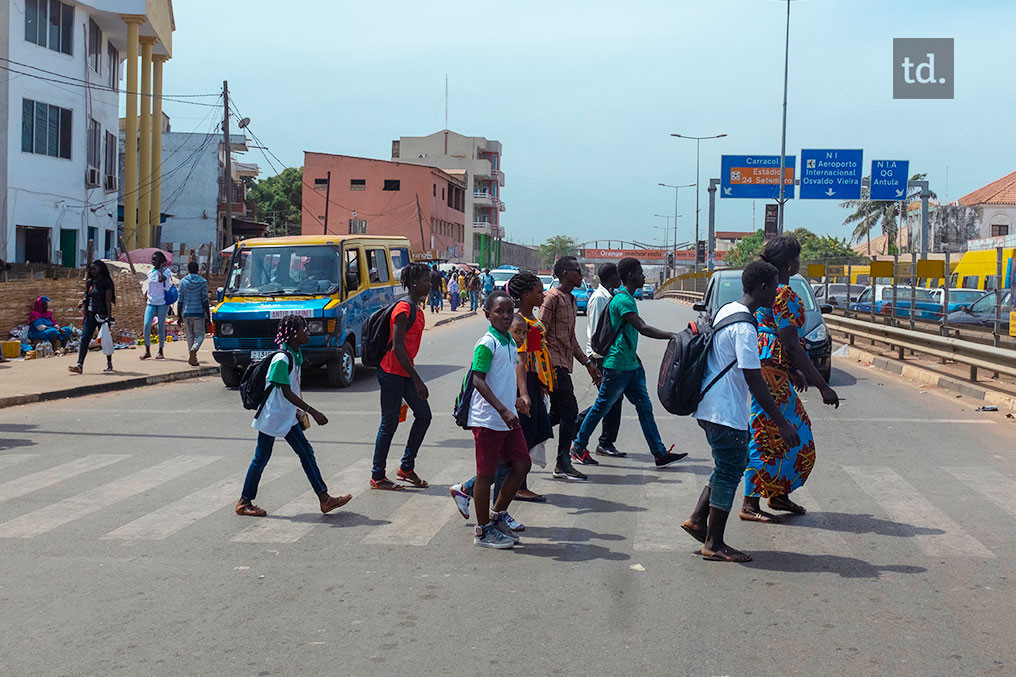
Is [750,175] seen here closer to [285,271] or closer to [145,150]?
[145,150]

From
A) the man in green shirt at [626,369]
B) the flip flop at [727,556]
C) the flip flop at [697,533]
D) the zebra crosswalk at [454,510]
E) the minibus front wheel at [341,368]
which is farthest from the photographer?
the minibus front wheel at [341,368]

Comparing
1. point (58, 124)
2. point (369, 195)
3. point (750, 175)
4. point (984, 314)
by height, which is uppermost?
point (369, 195)

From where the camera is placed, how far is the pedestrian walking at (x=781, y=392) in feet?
22.2

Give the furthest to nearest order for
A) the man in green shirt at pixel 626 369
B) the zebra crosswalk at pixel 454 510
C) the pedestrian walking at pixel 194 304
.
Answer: the pedestrian walking at pixel 194 304 → the man in green shirt at pixel 626 369 → the zebra crosswalk at pixel 454 510

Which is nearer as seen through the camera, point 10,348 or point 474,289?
point 10,348

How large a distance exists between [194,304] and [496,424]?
39.2 feet

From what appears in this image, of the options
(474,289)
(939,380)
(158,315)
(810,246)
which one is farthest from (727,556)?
(810,246)

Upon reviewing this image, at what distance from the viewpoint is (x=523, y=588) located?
559cm

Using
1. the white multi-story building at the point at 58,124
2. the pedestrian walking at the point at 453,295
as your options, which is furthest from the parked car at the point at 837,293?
the white multi-story building at the point at 58,124

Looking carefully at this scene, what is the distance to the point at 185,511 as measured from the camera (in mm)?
7492

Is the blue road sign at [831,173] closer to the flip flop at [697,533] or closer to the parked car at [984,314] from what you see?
the parked car at [984,314]

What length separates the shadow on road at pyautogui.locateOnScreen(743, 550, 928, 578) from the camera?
233 inches

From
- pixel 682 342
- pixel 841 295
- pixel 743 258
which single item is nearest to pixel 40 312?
pixel 682 342

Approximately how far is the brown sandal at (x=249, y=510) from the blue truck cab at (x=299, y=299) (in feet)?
24.8
